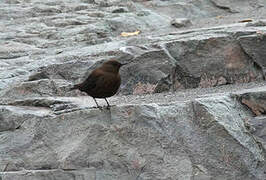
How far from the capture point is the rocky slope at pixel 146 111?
19.0 ft

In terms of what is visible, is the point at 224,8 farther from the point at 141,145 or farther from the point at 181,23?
the point at 141,145

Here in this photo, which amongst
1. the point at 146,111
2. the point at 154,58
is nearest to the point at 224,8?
the point at 154,58

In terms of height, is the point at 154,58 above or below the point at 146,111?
below

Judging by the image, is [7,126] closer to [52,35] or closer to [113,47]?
[113,47]

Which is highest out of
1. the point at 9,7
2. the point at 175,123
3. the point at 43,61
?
the point at 175,123

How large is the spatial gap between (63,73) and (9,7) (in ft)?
23.5

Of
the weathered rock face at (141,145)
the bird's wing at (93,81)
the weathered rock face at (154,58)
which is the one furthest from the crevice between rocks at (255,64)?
the bird's wing at (93,81)

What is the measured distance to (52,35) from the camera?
1184cm

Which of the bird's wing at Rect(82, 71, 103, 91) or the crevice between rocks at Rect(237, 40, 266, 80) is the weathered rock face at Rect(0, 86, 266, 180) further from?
the crevice between rocks at Rect(237, 40, 266, 80)

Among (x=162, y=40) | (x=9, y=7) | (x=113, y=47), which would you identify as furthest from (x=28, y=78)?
(x=9, y=7)

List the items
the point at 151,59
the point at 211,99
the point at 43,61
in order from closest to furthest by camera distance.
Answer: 1. the point at 211,99
2. the point at 151,59
3. the point at 43,61

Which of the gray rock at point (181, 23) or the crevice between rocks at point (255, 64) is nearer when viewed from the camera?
the crevice between rocks at point (255, 64)

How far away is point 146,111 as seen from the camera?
237 inches

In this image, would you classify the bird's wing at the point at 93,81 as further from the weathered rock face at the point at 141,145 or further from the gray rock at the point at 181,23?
the gray rock at the point at 181,23
